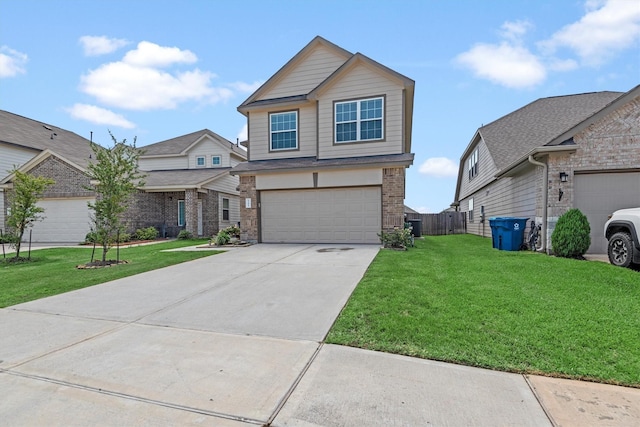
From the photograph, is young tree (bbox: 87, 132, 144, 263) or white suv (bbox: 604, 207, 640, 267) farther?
young tree (bbox: 87, 132, 144, 263)

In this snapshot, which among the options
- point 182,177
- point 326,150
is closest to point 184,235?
point 182,177

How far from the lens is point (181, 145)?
23281 millimetres

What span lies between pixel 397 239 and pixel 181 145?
61.3 feet

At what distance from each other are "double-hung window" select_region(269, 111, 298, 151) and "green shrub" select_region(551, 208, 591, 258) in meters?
9.33

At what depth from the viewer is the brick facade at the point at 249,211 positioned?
13117mm

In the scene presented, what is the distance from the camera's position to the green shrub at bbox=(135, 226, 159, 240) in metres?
17.0

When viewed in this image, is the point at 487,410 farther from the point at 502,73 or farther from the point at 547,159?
the point at 502,73

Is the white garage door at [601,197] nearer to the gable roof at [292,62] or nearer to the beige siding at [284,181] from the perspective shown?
the beige siding at [284,181]

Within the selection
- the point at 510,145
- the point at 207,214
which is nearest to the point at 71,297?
the point at 207,214

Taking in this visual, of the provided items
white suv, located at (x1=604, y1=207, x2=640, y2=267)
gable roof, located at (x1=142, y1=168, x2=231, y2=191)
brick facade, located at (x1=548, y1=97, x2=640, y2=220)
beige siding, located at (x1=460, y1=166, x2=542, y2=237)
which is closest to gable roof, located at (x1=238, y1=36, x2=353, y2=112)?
gable roof, located at (x1=142, y1=168, x2=231, y2=191)

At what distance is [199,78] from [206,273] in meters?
14.1

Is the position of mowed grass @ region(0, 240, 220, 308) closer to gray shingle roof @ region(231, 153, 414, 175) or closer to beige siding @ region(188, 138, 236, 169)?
gray shingle roof @ region(231, 153, 414, 175)

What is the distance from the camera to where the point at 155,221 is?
1859 cm

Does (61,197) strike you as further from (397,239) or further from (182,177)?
(397,239)
